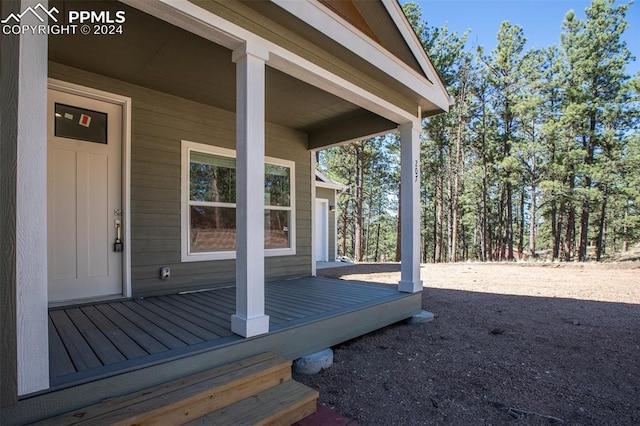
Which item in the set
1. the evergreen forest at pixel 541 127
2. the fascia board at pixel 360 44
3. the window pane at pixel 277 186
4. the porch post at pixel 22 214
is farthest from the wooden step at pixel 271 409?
the evergreen forest at pixel 541 127

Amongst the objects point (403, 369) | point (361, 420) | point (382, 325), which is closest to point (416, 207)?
point (382, 325)

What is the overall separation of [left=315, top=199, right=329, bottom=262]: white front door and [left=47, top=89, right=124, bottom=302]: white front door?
7441 mm

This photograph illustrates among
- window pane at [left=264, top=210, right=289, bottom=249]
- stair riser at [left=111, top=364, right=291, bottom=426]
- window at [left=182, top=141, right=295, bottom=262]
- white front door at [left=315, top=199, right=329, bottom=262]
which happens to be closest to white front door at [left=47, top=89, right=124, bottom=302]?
window at [left=182, top=141, right=295, bottom=262]

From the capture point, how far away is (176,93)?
3.96 meters

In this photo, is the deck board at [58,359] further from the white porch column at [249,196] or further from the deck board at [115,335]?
the white porch column at [249,196]

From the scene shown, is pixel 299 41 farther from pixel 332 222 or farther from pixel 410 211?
pixel 332 222

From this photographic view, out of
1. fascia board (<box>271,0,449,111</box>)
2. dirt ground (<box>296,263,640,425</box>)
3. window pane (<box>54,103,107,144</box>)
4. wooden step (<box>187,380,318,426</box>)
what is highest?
fascia board (<box>271,0,449,111</box>)

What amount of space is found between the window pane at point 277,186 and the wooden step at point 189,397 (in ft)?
10.4

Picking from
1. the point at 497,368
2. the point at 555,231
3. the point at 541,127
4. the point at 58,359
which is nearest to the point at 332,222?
the point at 497,368

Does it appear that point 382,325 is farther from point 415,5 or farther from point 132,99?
point 415,5

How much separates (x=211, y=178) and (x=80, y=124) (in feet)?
4.95

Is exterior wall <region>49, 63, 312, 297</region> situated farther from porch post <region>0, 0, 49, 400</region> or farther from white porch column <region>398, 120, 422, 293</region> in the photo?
white porch column <region>398, 120, 422, 293</region>

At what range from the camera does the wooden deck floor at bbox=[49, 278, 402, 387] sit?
1962 mm

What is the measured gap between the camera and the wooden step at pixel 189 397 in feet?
5.23
